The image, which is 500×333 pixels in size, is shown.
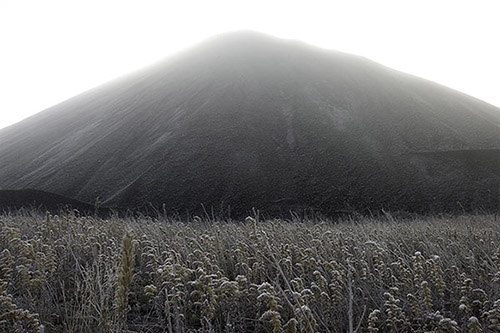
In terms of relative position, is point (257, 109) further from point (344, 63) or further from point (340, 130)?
point (344, 63)

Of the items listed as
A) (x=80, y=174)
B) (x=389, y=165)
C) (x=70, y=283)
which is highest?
(x=70, y=283)

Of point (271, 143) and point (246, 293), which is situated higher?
point (246, 293)

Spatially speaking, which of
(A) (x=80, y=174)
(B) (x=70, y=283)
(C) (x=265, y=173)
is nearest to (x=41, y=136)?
(A) (x=80, y=174)

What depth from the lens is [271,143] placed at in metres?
41.2

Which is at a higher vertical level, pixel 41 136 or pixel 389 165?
pixel 41 136

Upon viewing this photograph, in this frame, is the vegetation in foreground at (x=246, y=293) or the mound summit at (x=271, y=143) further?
the mound summit at (x=271, y=143)

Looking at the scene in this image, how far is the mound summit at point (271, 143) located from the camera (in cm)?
3384

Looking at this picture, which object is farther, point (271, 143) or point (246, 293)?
point (271, 143)

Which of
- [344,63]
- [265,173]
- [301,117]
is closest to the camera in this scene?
[265,173]

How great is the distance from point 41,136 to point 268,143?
106 feet

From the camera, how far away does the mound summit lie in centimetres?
3384

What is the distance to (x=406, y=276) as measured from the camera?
444 cm

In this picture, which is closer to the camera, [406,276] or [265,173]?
[406,276]

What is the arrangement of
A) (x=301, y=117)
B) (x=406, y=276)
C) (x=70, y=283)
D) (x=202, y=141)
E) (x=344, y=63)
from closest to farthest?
(x=406, y=276) → (x=70, y=283) → (x=202, y=141) → (x=301, y=117) → (x=344, y=63)
